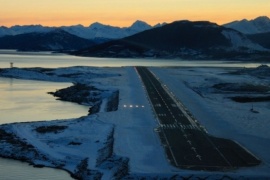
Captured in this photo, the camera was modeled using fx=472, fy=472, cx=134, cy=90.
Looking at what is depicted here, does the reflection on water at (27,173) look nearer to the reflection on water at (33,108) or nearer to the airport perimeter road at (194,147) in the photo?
the airport perimeter road at (194,147)

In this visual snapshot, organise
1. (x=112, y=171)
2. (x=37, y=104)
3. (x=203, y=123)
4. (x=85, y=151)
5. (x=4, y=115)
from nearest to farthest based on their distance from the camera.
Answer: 1. (x=112, y=171)
2. (x=85, y=151)
3. (x=203, y=123)
4. (x=4, y=115)
5. (x=37, y=104)

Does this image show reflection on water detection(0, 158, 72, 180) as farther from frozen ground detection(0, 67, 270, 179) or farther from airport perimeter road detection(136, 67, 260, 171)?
airport perimeter road detection(136, 67, 260, 171)

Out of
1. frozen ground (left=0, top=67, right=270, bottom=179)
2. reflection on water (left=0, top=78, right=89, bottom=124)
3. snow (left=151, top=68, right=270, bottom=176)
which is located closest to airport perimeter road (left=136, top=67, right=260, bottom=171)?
frozen ground (left=0, top=67, right=270, bottom=179)

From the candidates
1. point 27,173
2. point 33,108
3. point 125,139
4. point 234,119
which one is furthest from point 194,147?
point 33,108

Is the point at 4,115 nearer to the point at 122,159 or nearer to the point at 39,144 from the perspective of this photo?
the point at 39,144

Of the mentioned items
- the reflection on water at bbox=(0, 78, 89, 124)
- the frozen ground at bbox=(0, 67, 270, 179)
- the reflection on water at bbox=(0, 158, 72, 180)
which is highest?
the frozen ground at bbox=(0, 67, 270, 179)

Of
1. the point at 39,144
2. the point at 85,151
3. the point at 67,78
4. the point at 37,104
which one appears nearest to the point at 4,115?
the point at 37,104

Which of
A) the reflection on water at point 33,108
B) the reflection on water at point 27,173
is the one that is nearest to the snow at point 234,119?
the reflection on water at point 27,173

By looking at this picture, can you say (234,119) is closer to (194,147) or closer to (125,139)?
(194,147)
